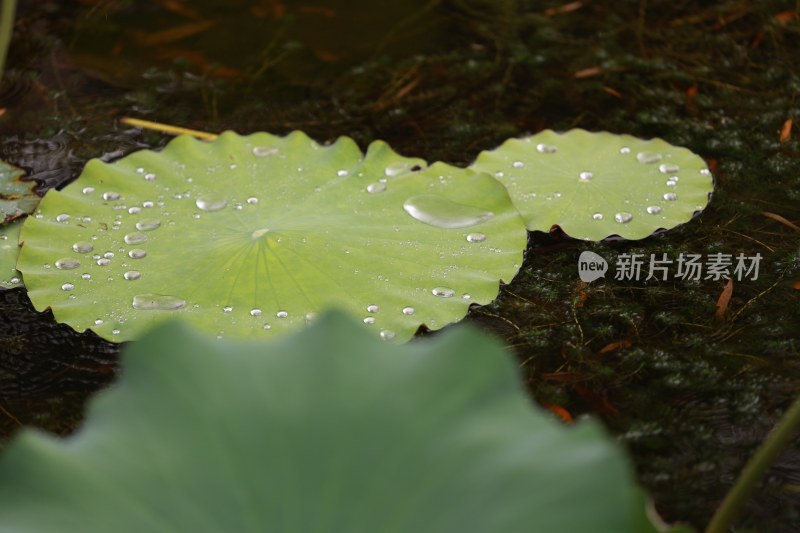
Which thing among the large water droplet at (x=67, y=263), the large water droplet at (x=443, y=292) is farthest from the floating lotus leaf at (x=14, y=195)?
the large water droplet at (x=443, y=292)

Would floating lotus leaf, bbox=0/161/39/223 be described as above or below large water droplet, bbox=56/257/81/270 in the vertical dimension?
below

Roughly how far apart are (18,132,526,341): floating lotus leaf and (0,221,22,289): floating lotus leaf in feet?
0.10

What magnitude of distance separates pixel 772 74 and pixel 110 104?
4.84 feet

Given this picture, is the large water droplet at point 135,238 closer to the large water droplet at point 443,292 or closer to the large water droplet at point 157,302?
the large water droplet at point 157,302

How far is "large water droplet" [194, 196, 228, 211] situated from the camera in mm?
1543

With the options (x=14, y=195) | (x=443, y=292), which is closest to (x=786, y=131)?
(x=443, y=292)

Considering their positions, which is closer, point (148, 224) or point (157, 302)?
point (157, 302)

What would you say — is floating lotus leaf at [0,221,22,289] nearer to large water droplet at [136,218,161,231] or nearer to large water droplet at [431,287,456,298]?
large water droplet at [136,218,161,231]

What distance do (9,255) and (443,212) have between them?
2.38ft

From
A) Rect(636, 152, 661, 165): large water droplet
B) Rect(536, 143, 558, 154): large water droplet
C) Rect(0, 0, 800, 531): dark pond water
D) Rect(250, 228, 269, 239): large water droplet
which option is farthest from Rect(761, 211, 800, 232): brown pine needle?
Rect(250, 228, 269, 239): large water droplet

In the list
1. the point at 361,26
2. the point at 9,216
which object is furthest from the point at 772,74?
the point at 9,216

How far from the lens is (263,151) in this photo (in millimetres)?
1688

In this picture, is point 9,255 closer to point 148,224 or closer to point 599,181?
point 148,224

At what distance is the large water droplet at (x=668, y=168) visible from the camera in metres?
1.63
